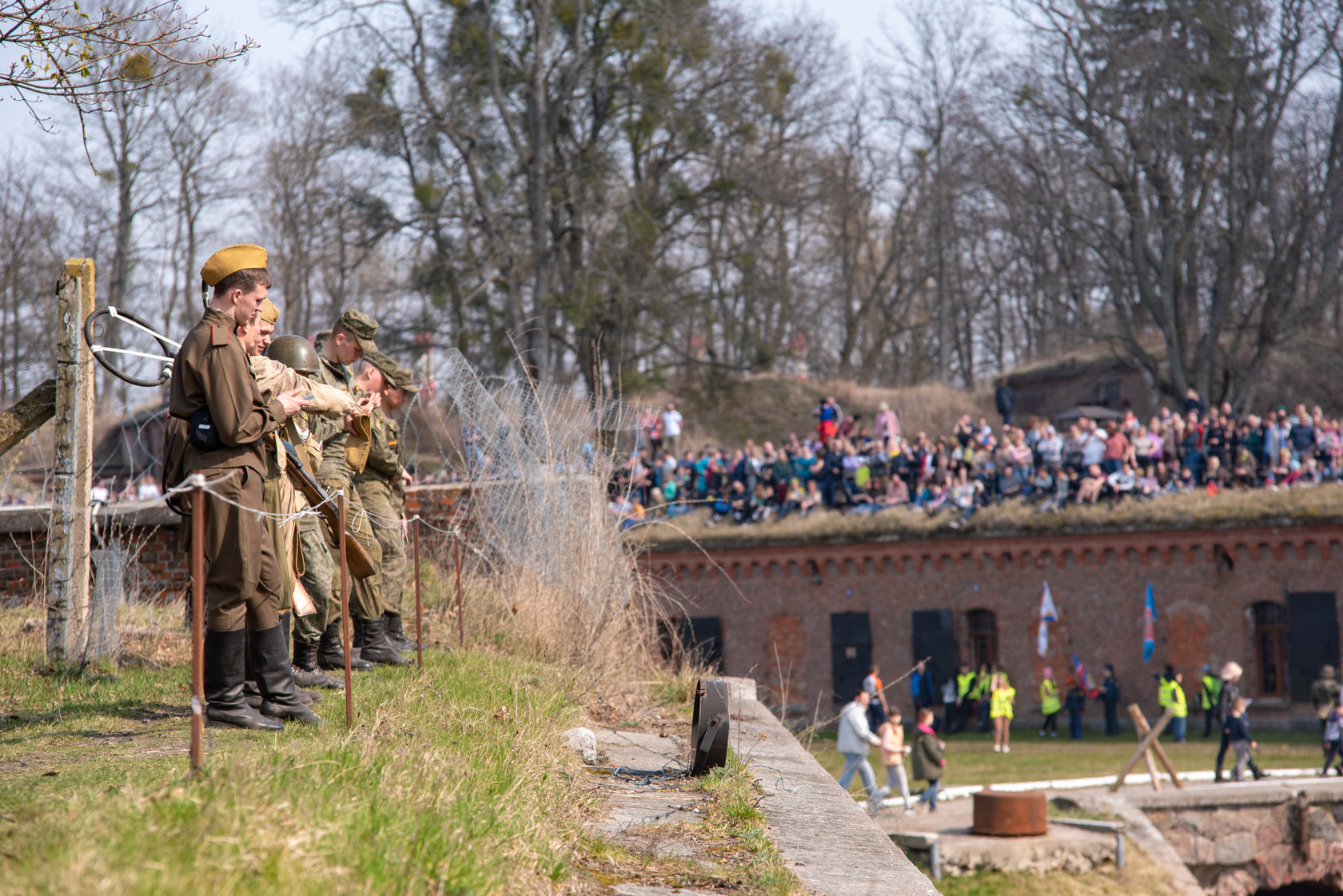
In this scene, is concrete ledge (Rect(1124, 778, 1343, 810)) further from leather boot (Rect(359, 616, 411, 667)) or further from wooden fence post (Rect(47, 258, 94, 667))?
wooden fence post (Rect(47, 258, 94, 667))

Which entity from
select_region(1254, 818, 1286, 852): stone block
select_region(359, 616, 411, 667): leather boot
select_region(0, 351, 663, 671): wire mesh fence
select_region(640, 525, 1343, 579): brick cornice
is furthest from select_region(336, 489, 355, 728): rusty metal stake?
select_region(640, 525, 1343, 579): brick cornice

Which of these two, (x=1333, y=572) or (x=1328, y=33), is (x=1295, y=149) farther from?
(x=1333, y=572)

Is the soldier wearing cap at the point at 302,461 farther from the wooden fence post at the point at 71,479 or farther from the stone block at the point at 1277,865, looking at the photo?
the stone block at the point at 1277,865

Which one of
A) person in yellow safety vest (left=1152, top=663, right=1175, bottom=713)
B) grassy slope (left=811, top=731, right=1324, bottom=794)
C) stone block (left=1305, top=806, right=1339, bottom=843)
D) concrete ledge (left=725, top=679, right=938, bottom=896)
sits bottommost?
stone block (left=1305, top=806, right=1339, bottom=843)

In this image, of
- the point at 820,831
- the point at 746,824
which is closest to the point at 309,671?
the point at 746,824

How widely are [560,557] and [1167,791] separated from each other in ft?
41.7

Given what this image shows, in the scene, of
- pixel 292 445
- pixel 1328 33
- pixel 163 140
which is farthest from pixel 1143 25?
pixel 292 445

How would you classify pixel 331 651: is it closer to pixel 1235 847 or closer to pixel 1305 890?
pixel 1235 847

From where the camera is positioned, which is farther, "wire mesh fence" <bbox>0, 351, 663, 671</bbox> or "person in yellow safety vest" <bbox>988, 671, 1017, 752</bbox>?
"person in yellow safety vest" <bbox>988, 671, 1017, 752</bbox>

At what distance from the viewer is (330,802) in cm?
320

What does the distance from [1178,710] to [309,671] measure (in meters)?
19.6

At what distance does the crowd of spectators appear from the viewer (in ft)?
79.3

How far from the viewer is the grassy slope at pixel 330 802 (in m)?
2.68

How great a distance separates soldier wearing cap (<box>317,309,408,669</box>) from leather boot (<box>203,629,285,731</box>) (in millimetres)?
1631
